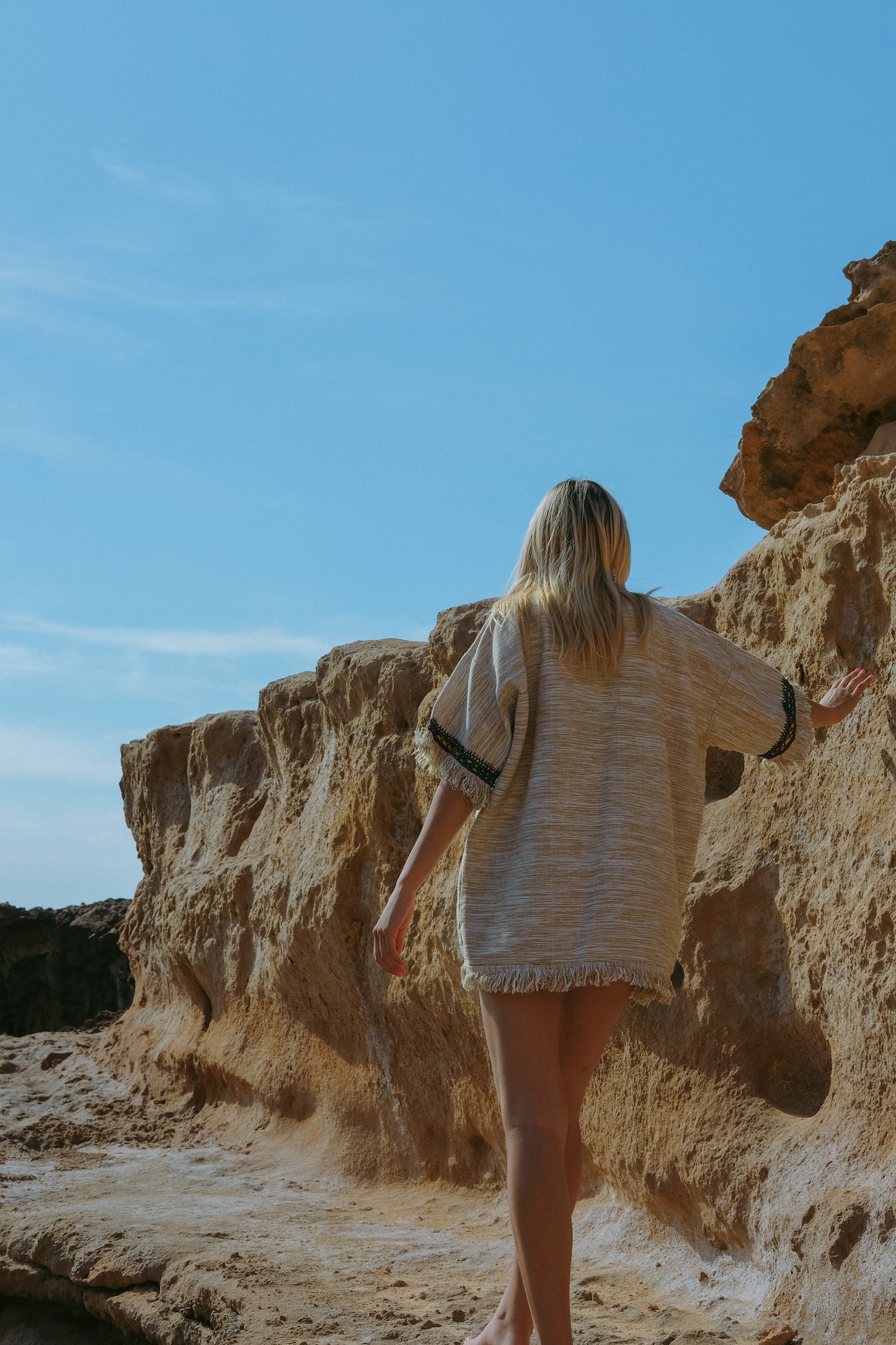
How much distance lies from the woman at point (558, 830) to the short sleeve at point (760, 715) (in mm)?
82

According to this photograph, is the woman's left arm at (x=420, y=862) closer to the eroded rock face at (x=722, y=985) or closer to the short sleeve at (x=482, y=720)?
the short sleeve at (x=482, y=720)

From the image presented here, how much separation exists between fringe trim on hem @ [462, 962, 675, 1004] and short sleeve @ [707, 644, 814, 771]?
0.59 metres

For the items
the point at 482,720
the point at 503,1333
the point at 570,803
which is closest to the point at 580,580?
the point at 482,720

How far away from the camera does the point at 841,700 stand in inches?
119

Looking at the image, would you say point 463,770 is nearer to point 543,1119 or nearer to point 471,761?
point 471,761

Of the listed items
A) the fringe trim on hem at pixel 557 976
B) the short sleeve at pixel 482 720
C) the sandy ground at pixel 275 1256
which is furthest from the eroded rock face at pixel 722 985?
the short sleeve at pixel 482 720

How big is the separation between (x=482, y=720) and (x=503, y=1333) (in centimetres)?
126

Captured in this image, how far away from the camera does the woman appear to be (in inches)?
100

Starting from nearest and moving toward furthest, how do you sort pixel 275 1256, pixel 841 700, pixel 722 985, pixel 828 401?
1. pixel 841 700
2. pixel 722 985
3. pixel 275 1256
4. pixel 828 401

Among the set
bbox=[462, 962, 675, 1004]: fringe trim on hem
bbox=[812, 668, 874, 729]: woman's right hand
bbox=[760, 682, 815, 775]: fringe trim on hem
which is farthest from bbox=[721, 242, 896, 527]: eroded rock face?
bbox=[462, 962, 675, 1004]: fringe trim on hem

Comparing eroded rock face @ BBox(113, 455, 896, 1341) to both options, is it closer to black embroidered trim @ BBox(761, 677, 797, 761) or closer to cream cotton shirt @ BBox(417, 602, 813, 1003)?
black embroidered trim @ BBox(761, 677, 797, 761)

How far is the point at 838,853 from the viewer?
10.5 ft

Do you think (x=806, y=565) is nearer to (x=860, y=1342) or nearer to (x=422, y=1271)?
(x=860, y=1342)

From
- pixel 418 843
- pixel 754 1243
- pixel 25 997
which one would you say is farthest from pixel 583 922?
pixel 25 997
